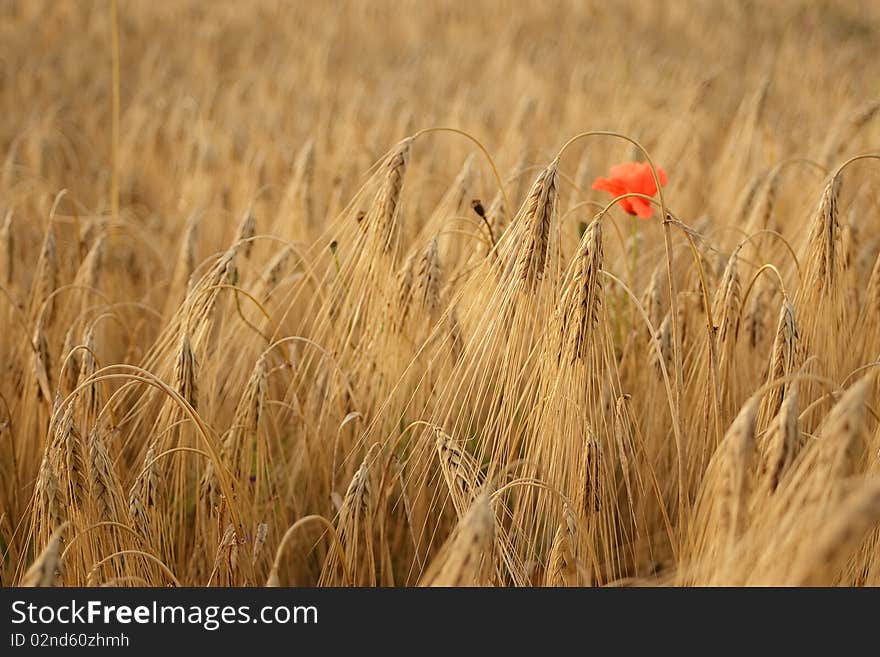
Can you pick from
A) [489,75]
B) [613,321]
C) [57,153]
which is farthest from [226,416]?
[489,75]

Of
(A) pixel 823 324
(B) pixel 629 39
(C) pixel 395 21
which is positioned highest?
(C) pixel 395 21

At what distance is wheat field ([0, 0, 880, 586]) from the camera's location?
1030mm

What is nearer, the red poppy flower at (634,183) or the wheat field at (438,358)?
the wheat field at (438,358)

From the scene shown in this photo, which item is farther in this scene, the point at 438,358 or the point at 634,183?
the point at 438,358

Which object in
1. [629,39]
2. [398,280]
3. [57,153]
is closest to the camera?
[398,280]

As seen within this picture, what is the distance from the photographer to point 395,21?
20.8 ft

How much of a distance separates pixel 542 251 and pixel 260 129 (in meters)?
2.83

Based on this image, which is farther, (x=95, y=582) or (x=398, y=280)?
(x=398, y=280)

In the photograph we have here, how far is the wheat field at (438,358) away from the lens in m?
1.03

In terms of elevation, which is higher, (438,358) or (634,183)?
(634,183)

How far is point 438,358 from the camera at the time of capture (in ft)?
5.12

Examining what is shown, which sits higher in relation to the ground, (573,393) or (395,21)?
(395,21)

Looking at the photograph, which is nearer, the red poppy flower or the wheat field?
the wheat field

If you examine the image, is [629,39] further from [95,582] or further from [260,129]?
[95,582]
